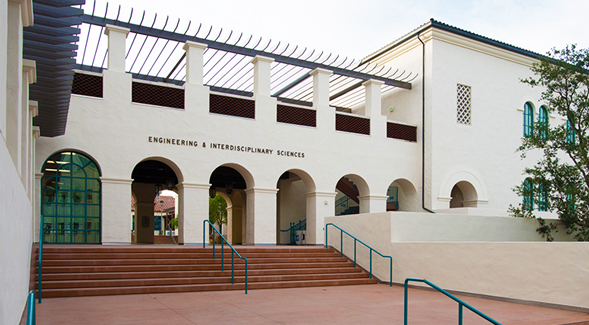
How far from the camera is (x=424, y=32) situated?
65.6ft

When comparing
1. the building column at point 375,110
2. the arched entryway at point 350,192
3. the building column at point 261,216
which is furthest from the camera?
the building column at point 375,110

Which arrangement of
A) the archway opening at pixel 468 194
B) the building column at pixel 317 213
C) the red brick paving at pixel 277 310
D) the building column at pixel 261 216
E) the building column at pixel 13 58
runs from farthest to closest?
the archway opening at pixel 468 194
the building column at pixel 317 213
the building column at pixel 261 216
the red brick paving at pixel 277 310
the building column at pixel 13 58

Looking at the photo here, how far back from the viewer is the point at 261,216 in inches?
676

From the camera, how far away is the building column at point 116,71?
48.9ft

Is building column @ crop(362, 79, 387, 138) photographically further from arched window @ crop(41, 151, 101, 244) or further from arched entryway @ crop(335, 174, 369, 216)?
arched window @ crop(41, 151, 101, 244)

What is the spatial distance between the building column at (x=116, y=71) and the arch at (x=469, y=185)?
40.0 feet

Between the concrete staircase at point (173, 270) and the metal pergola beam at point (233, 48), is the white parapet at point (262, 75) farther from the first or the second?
the concrete staircase at point (173, 270)

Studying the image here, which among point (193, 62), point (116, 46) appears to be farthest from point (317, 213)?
point (116, 46)

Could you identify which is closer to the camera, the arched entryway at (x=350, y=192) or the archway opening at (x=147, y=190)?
the arched entryway at (x=350, y=192)

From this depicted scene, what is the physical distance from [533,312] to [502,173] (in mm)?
13702

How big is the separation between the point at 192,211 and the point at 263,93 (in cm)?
467

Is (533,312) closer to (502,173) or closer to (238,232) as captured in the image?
(502,173)

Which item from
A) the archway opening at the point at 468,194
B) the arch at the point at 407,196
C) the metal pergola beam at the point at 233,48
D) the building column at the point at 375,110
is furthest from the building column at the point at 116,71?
the archway opening at the point at 468,194

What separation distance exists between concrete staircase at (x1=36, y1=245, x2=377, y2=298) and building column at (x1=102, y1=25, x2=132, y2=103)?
4.81 meters
